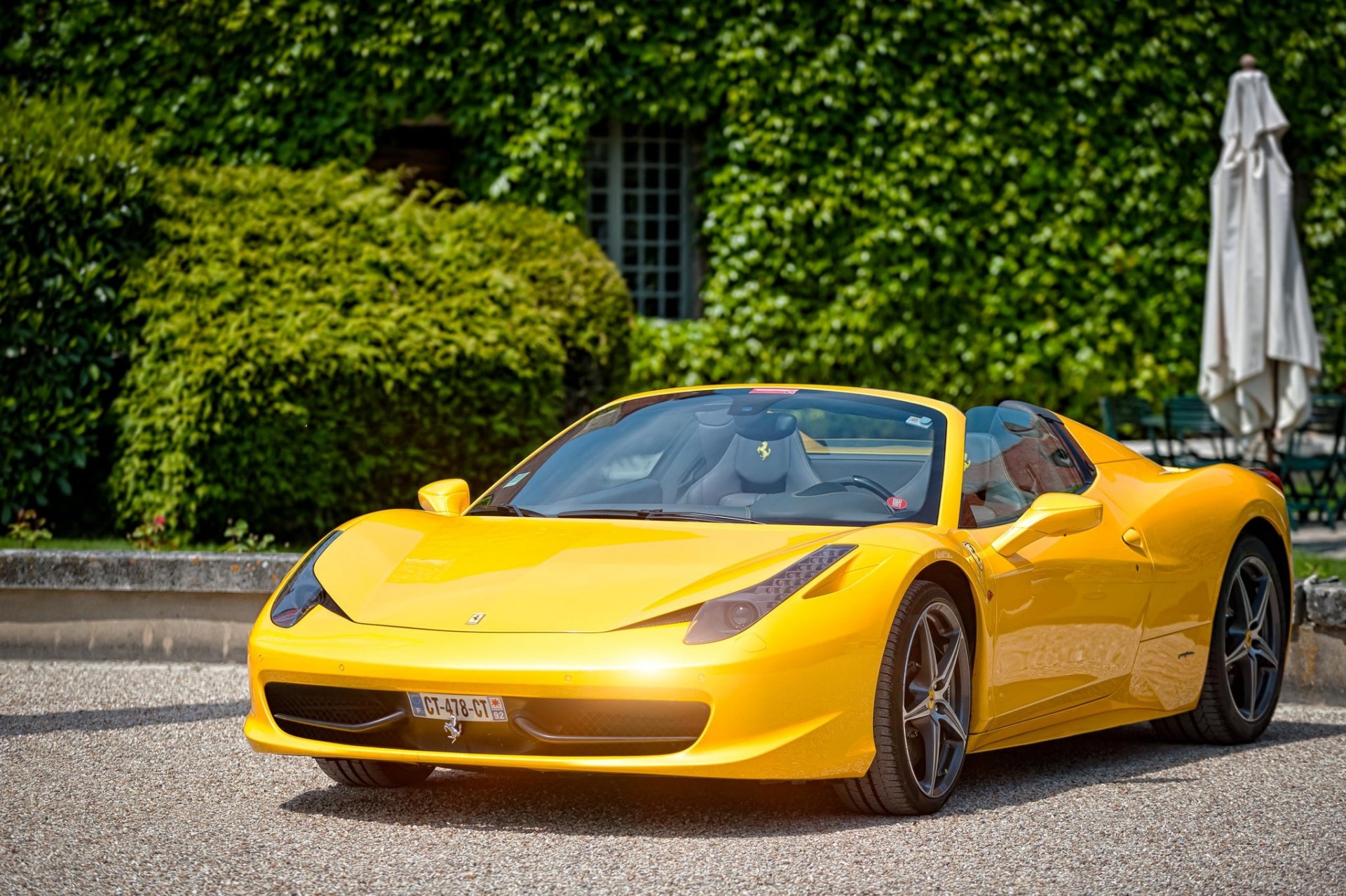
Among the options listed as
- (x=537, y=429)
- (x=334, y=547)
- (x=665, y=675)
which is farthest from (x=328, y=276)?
(x=665, y=675)

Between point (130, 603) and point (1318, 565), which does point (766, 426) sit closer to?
point (130, 603)

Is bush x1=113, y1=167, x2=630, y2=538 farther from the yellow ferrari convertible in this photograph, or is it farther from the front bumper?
the front bumper

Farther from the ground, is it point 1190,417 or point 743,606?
point 743,606

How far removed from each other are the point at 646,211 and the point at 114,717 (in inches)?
362

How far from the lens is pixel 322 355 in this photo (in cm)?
1037

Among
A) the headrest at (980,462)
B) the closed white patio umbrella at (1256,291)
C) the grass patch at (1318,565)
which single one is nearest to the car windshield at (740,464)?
the headrest at (980,462)

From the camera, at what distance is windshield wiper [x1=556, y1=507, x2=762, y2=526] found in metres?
5.63

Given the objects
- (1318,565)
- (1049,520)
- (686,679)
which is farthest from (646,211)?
(686,679)

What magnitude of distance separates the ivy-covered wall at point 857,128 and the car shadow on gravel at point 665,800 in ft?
29.2

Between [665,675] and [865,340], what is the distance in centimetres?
1060

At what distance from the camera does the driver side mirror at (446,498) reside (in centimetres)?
607

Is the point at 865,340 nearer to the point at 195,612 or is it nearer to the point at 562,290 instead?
the point at 562,290

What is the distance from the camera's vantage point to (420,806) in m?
5.33

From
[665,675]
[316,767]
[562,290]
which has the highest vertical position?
[562,290]
